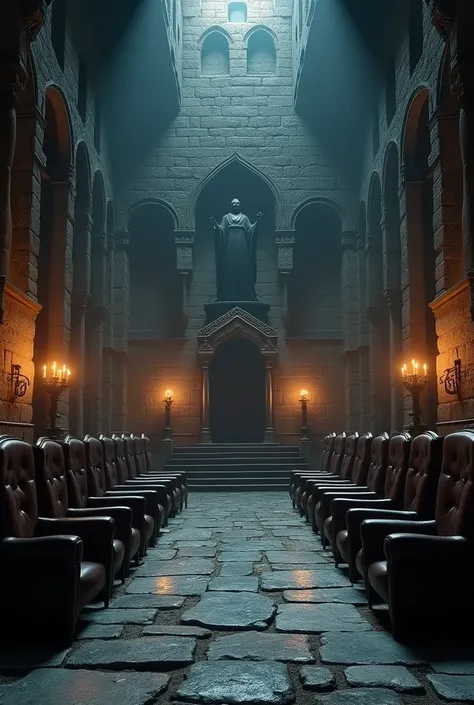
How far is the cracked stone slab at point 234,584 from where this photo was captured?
441cm

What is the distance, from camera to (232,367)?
1791 cm

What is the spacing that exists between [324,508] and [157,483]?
2100 mm

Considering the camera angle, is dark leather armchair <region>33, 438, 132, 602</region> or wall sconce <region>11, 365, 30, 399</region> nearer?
dark leather armchair <region>33, 438, 132, 602</region>

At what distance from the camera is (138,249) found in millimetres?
18781

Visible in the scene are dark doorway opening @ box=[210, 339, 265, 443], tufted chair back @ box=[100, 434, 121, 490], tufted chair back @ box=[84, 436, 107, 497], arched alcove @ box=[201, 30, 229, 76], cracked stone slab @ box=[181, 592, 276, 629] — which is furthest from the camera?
arched alcove @ box=[201, 30, 229, 76]

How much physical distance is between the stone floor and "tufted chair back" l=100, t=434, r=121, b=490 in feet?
4.34

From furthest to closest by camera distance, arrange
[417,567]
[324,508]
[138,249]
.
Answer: [138,249] → [324,508] → [417,567]

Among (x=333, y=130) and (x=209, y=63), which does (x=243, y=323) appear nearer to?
(x=333, y=130)

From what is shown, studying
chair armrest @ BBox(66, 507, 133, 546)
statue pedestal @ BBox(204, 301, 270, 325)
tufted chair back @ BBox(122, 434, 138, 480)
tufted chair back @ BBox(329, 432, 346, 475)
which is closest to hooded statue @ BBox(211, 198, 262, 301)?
statue pedestal @ BBox(204, 301, 270, 325)

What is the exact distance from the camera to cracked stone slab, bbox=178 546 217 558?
5715 mm

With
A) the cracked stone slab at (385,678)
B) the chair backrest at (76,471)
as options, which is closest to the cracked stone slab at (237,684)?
the cracked stone slab at (385,678)

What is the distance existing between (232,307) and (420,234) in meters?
6.61

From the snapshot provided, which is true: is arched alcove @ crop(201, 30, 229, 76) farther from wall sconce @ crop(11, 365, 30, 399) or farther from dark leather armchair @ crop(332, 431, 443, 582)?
dark leather armchair @ crop(332, 431, 443, 582)

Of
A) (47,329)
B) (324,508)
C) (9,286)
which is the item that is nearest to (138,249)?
(47,329)
